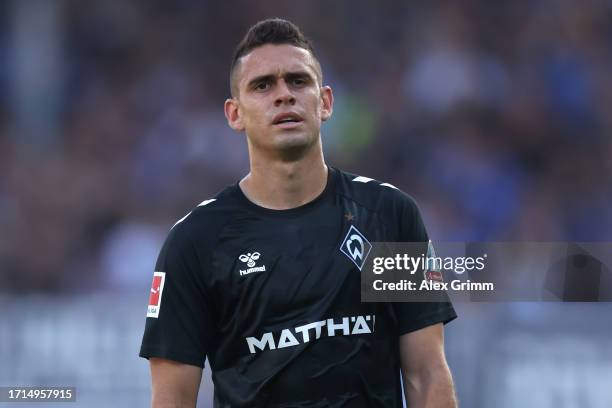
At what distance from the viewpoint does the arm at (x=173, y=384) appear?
3592 millimetres

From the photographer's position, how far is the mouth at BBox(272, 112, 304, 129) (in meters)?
3.71

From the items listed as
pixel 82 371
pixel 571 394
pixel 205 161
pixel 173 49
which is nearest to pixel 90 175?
pixel 205 161

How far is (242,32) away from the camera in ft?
31.5

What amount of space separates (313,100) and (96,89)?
573cm

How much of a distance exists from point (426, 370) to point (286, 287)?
1.94ft

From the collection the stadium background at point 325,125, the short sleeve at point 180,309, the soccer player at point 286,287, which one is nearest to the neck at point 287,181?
the soccer player at point 286,287

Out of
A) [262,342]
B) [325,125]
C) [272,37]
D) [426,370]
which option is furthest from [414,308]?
[325,125]

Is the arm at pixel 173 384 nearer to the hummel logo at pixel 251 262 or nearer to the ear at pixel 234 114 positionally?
the hummel logo at pixel 251 262

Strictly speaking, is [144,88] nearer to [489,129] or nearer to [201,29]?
[201,29]

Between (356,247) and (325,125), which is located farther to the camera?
(325,125)

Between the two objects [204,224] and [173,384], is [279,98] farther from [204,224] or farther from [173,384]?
[173,384]

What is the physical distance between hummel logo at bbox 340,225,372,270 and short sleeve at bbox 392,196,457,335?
0.45 feet

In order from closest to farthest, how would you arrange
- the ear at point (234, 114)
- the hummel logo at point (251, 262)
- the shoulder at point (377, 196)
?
the hummel logo at point (251, 262) → the shoulder at point (377, 196) → the ear at point (234, 114)

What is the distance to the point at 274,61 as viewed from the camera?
380cm
